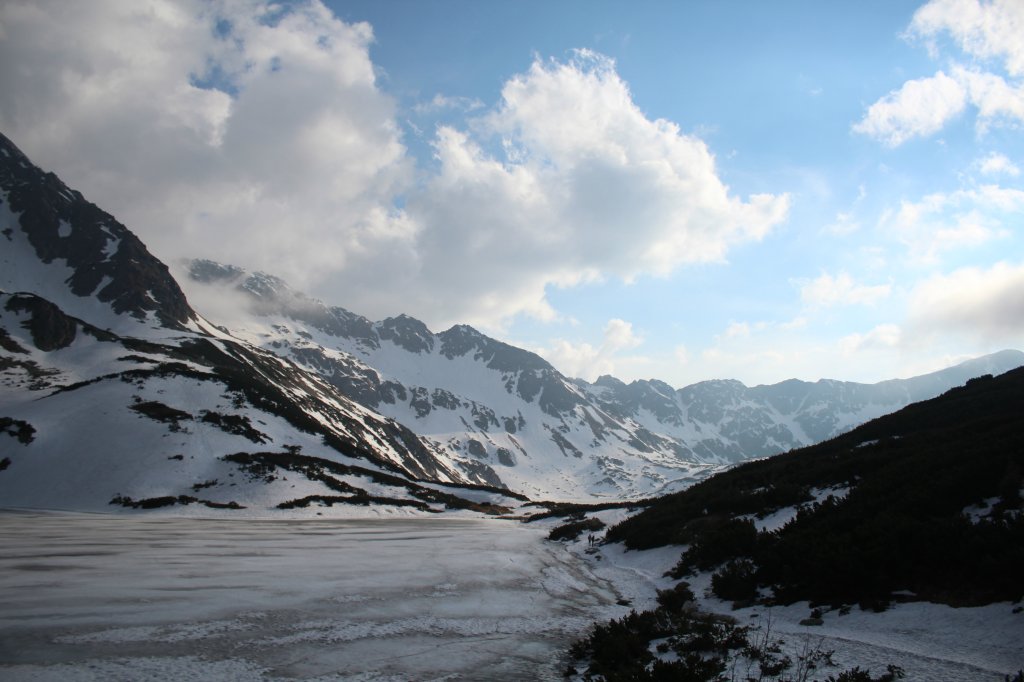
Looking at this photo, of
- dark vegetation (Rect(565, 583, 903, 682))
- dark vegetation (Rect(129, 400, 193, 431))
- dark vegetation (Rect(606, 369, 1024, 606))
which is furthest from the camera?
dark vegetation (Rect(129, 400, 193, 431))

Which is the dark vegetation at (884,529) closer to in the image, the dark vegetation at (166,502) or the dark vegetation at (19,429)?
the dark vegetation at (166,502)

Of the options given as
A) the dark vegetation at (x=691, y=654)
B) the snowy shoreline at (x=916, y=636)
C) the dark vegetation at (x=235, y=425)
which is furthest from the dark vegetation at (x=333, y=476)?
the snowy shoreline at (x=916, y=636)

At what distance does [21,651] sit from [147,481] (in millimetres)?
57612

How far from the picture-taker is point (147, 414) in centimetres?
6906

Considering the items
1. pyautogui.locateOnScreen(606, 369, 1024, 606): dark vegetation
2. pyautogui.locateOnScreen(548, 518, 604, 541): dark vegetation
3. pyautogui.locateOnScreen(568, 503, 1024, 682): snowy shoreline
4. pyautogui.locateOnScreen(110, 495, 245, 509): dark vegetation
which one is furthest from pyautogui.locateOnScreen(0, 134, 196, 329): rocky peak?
pyautogui.locateOnScreen(568, 503, 1024, 682): snowy shoreline

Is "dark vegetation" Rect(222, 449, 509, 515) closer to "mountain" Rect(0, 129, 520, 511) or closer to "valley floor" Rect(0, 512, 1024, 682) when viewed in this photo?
"mountain" Rect(0, 129, 520, 511)

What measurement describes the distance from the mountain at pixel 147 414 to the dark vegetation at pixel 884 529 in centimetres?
4988

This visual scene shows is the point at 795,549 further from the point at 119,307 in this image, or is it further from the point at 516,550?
the point at 119,307

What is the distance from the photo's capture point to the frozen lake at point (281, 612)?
378 inches

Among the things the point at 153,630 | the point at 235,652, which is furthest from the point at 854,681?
the point at 153,630

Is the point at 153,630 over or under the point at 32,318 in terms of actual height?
under

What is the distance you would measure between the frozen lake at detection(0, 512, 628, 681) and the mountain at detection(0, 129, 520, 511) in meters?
39.3

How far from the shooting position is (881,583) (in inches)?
474

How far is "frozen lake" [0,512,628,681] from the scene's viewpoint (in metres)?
9.59
